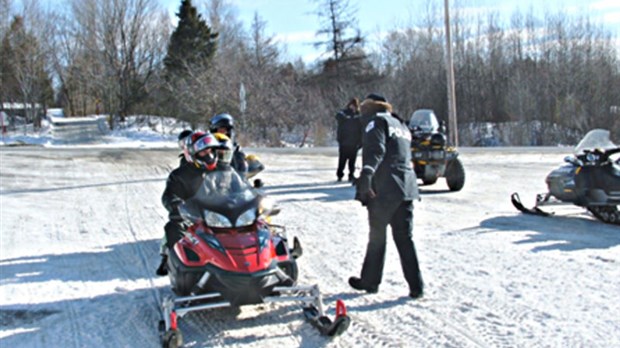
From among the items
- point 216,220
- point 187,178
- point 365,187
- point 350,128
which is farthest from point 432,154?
point 216,220

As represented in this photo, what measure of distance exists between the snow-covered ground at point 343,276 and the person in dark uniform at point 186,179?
0.65 meters

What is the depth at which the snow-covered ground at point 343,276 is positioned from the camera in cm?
466

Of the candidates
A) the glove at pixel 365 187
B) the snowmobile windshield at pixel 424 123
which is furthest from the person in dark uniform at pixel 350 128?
the glove at pixel 365 187

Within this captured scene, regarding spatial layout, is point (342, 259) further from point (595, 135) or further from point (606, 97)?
point (606, 97)

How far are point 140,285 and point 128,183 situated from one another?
27.5 feet

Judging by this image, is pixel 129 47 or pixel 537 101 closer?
pixel 537 101

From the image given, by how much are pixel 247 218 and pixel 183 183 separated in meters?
1.52

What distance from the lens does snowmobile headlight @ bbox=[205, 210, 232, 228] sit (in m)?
4.64

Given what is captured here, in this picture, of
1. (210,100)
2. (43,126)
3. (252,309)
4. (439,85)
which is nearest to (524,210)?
(252,309)

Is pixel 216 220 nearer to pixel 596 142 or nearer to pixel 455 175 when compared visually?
pixel 596 142

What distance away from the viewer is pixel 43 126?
43125 mm

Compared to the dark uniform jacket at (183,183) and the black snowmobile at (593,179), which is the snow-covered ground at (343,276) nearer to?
the black snowmobile at (593,179)

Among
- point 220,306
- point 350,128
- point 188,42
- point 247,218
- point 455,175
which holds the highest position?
point 188,42

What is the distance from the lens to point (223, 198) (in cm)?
484
